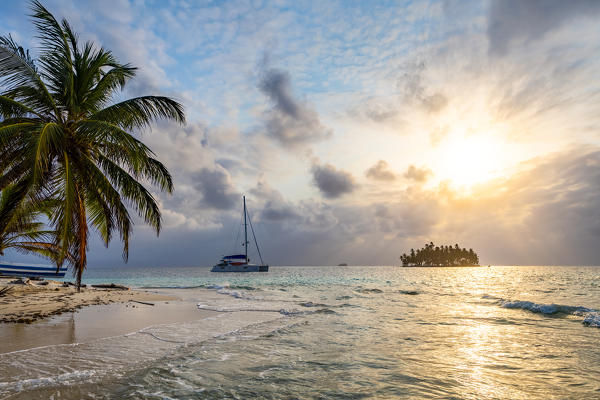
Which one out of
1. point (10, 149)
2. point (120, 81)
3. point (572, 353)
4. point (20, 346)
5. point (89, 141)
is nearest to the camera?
point (20, 346)

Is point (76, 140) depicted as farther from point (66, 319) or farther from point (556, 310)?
point (556, 310)

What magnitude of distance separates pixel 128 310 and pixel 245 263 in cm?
7758

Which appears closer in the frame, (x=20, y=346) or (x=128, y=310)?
(x=20, y=346)

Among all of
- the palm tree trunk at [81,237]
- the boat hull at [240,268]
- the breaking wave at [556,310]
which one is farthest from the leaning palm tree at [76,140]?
the boat hull at [240,268]

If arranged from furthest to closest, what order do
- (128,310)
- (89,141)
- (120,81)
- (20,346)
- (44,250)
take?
(44,250), (128,310), (120,81), (89,141), (20,346)

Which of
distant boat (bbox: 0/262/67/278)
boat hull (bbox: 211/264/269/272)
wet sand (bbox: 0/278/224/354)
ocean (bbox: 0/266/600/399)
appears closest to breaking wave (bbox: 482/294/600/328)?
ocean (bbox: 0/266/600/399)

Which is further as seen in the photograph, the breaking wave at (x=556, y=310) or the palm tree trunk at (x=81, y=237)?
the breaking wave at (x=556, y=310)

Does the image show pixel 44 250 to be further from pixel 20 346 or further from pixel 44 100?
pixel 20 346

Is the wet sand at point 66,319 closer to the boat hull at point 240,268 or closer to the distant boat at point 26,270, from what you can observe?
the distant boat at point 26,270

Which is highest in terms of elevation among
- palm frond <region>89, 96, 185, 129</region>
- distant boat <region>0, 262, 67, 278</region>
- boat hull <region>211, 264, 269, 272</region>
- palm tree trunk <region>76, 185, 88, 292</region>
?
palm frond <region>89, 96, 185, 129</region>

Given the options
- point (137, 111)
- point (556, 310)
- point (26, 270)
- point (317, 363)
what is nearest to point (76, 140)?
point (137, 111)

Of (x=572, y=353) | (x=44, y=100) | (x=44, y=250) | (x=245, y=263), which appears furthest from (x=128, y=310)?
(x=245, y=263)

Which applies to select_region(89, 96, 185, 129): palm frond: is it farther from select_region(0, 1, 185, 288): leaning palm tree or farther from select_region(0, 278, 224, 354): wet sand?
select_region(0, 278, 224, 354): wet sand

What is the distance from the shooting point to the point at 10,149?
10.3 metres
